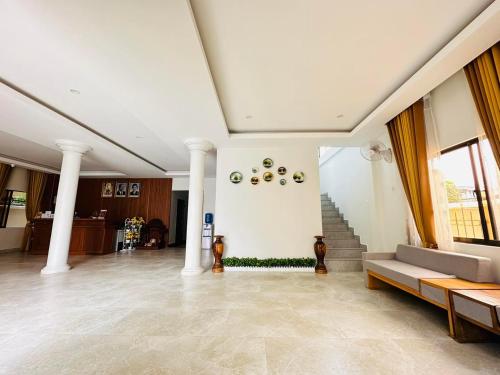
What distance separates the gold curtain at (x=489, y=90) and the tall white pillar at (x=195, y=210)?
4.77 meters

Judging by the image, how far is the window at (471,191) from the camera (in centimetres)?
284

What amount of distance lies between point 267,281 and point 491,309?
10.5 ft

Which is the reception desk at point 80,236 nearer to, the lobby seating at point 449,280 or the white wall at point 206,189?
the white wall at point 206,189

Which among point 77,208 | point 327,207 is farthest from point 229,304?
point 77,208

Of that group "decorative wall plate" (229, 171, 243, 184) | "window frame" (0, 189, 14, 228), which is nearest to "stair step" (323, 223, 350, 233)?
"decorative wall plate" (229, 171, 243, 184)

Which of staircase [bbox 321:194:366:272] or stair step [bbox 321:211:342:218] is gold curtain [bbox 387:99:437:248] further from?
stair step [bbox 321:211:342:218]

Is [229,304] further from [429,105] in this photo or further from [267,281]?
[429,105]

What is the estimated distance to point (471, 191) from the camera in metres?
3.17

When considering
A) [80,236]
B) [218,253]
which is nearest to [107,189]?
[80,236]

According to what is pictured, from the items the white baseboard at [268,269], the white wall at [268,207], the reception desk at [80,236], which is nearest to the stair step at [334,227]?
the white wall at [268,207]

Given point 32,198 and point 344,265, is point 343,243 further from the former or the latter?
point 32,198

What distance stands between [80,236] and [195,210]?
17.8 feet

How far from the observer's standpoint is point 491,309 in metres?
1.86

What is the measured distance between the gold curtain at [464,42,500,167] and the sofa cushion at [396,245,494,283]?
1.25m
